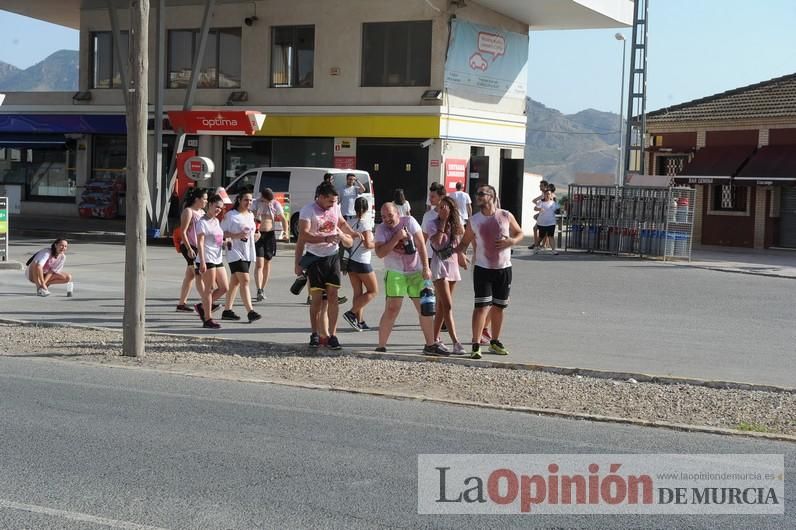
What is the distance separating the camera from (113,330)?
1292 centimetres

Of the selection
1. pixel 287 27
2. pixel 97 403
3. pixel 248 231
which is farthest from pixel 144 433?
pixel 287 27

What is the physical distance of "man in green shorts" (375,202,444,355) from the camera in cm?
1120

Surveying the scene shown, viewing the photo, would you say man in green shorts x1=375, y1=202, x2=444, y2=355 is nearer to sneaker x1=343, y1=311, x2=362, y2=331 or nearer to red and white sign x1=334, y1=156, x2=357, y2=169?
sneaker x1=343, y1=311, x2=362, y2=331

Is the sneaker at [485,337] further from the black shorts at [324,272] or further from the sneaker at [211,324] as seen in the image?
the sneaker at [211,324]

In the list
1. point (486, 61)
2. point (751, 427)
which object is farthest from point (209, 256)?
point (486, 61)

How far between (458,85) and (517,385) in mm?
23277

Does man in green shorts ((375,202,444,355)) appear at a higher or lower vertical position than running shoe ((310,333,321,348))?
higher

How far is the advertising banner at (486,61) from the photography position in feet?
104

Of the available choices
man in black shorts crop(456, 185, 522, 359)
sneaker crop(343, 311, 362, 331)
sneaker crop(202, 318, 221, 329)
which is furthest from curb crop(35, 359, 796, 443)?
sneaker crop(343, 311, 362, 331)

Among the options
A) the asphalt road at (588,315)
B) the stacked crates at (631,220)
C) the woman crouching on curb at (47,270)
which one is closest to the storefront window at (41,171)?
the asphalt road at (588,315)

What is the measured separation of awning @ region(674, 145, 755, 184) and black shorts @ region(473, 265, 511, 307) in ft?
75.8

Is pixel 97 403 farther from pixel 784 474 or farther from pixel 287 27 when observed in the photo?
pixel 287 27

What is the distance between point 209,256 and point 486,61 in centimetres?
2157

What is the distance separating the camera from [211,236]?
13328mm
